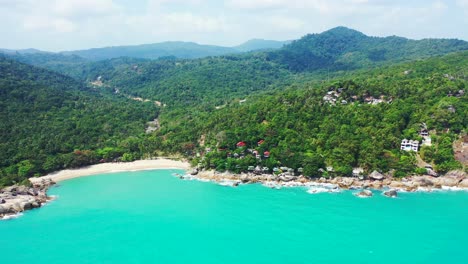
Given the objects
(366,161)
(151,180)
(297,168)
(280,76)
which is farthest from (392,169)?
(280,76)

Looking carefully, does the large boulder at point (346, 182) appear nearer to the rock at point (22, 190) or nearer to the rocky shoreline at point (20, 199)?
the rocky shoreline at point (20, 199)

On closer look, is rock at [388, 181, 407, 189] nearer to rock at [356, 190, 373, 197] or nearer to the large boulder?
rock at [356, 190, 373, 197]

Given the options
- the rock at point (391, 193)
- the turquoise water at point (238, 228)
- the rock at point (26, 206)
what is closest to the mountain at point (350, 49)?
the rock at point (391, 193)

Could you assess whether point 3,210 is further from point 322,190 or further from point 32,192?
point 322,190

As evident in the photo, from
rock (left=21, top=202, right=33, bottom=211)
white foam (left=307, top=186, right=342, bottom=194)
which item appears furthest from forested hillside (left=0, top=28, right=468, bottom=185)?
rock (left=21, top=202, right=33, bottom=211)

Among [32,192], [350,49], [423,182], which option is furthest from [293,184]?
[350,49]

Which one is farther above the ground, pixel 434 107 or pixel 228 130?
pixel 434 107

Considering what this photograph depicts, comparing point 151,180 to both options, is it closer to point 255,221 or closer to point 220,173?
point 220,173
